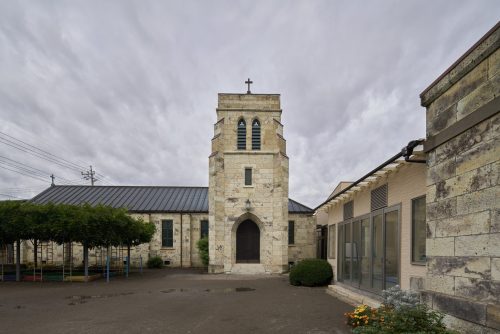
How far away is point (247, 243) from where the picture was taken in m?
24.8

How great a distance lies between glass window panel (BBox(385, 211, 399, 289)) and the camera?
9797mm

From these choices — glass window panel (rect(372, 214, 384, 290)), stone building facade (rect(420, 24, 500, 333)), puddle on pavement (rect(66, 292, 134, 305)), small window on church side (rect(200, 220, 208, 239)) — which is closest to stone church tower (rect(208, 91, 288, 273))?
small window on church side (rect(200, 220, 208, 239))

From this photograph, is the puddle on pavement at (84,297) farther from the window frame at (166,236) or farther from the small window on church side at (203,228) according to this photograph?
the small window on church side at (203,228)

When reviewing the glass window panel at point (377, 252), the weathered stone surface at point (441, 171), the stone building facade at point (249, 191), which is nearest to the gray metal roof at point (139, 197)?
the stone building facade at point (249, 191)

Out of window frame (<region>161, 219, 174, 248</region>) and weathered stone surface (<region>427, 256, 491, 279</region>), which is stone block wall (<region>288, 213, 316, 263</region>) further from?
weathered stone surface (<region>427, 256, 491, 279</region>)

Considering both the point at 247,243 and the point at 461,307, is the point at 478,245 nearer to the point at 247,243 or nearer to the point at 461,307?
the point at 461,307

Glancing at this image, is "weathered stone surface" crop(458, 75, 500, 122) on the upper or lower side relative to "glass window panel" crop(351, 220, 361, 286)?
upper

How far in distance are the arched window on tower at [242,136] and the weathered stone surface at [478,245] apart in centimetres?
2001

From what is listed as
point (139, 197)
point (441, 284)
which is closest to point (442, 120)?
point (441, 284)

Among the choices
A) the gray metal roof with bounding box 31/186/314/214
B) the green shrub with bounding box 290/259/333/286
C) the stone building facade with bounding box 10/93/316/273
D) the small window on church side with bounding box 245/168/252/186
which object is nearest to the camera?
the green shrub with bounding box 290/259/333/286

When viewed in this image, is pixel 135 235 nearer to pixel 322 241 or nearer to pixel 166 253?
pixel 166 253

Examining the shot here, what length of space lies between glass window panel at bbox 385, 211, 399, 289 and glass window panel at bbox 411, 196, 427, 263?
37.8 inches

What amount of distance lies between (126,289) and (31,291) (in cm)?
401

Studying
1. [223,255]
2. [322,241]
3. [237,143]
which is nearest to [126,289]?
[223,255]
